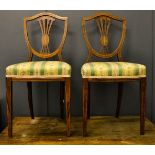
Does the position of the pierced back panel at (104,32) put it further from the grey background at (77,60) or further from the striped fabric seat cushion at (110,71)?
the striped fabric seat cushion at (110,71)

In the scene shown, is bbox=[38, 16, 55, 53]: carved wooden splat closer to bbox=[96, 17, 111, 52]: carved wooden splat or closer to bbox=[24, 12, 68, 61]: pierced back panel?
bbox=[24, 12, 68, 61]: pierced back panel

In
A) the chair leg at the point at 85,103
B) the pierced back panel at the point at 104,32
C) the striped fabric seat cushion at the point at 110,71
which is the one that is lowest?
the chair leg at the point at 85,103

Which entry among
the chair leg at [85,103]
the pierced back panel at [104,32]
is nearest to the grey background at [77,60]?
the pierced back panel at [104,32]

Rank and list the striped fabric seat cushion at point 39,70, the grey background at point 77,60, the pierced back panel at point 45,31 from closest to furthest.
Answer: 1. the striped fabric seat cushion at point 39,70
2. the pierced back panel at point 45,31
3. the grey background at point 77,60

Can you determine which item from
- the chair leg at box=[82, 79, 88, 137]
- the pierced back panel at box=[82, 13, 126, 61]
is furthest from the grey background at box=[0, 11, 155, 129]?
the chair leg at box=[82, 79, 88, 137]

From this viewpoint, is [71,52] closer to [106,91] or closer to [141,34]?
[106,91]

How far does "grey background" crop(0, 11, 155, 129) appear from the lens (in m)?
2.64

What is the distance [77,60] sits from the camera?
2.68m

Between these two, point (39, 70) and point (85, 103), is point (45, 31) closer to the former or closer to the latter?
point (39, 70)

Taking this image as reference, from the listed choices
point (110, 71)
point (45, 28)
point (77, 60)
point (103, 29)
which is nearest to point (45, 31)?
point (45, 28)

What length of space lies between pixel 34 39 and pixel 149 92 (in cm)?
119

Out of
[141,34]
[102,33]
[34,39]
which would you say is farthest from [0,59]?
[141,34]

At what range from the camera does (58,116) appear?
2715mm

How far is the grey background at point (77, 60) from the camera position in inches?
104
